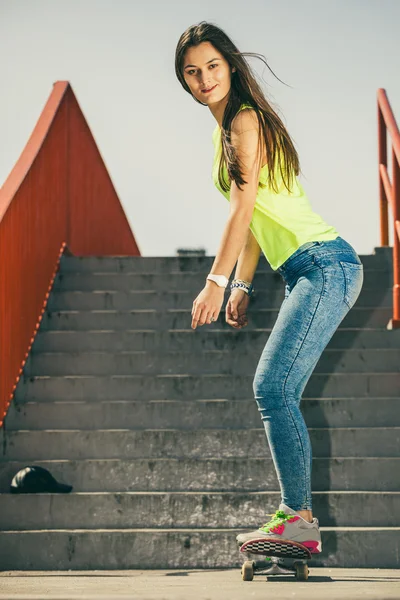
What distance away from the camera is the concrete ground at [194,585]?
124 inches

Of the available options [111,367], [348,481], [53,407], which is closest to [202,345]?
[111,367]

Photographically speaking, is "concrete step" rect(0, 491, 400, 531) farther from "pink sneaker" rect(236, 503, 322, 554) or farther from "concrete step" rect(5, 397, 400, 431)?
"pink sneaker" rect(236, 503, 322, 554)

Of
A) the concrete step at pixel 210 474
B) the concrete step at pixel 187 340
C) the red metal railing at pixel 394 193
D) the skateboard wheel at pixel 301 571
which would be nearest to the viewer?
the skateboard wheel at pixel 301 571

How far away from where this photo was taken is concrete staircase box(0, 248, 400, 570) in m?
4.55

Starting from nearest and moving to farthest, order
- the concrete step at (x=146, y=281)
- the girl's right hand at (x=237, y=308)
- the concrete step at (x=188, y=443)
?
1. the girl's right hand at (x=237, y=308)
2. the concrete step at (x=188, y=443)
3. the concrete step at (x=146, y=281)

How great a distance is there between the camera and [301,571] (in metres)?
3.59

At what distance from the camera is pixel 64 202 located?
26.7 ft

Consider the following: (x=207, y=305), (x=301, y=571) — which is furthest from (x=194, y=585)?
(x=207, y=305)

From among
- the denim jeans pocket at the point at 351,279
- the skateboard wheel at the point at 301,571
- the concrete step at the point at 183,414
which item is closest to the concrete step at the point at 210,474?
the concrete step at the point at 183,414

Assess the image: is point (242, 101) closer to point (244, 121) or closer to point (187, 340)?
point (244, 121)

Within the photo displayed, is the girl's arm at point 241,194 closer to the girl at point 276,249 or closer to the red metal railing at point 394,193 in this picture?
the girl at point 276,249

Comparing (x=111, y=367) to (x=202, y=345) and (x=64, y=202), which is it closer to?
(x=202, y=345)

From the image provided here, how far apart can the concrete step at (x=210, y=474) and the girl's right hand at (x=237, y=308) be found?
4.83 feet

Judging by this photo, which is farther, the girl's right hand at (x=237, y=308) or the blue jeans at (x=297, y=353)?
the girl's right hand at (x=237, y=308)
